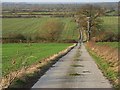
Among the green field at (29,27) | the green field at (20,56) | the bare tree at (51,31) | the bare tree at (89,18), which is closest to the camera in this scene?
the green field at (20,56)

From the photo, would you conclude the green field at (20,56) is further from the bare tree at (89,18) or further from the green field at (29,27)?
the green field at (29,27)

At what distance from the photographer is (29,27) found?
11775 cm

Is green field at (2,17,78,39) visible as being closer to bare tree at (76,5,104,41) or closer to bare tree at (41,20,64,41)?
bare tree at (41,20,64,41)

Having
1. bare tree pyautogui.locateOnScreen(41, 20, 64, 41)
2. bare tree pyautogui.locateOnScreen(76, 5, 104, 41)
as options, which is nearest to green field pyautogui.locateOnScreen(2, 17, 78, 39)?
bare tree pyautogui.locateOnScreen(41, 20, 64, 41)

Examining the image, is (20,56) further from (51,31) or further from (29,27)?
(29,27)

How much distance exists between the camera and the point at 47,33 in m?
108

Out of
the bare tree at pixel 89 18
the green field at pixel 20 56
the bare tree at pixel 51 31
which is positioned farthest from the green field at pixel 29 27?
the green field at pixel 20 56

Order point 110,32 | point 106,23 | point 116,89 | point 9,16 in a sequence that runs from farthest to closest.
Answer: point 9,16 → point 106,23 → point 110,32 → point 116,89

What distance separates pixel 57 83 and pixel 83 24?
277 feet

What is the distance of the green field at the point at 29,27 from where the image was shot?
106m

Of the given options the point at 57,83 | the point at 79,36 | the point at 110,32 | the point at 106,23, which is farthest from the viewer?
the point at 79,36

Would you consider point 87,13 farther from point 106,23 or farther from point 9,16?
point 9,16

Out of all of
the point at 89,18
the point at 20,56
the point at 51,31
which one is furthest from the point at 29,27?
the point at 20,56

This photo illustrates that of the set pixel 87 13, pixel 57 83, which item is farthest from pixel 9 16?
pixel 57 83
